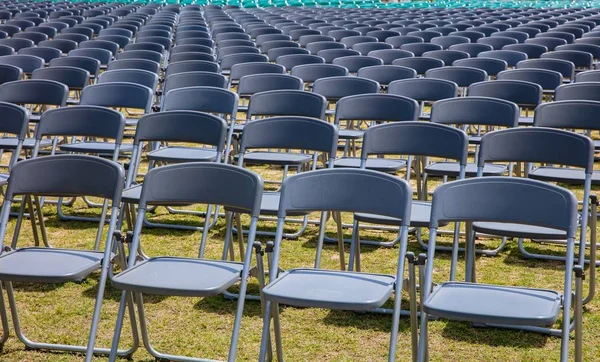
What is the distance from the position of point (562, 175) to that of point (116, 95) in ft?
12.6

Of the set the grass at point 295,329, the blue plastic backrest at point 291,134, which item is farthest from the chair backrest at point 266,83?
the grass at point 295,329

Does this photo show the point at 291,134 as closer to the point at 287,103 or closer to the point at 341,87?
the point at 287,103

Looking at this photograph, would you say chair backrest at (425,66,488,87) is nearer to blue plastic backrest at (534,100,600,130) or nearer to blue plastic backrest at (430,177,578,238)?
blue plastic backrest at (534,100,600,130)

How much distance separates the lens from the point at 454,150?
5609 mm

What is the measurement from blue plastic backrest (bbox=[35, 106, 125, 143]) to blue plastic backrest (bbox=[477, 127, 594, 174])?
2.52 metres

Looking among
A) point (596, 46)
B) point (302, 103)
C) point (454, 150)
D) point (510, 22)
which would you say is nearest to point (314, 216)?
point (302, 103)

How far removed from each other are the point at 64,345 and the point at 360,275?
5.42ft

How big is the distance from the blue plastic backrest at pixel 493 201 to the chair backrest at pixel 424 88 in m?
3.78

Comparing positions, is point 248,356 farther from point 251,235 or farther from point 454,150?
point 454,150

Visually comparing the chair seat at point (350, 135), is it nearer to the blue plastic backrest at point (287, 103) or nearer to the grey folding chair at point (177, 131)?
the blue plastic backrest at point (287, 103)

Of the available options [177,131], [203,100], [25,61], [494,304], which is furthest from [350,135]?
[25,61]

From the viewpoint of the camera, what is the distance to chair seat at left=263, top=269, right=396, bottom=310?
4113mm

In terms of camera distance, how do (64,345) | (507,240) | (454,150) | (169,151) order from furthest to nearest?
(169,151), (507,240), (454,150), (64,345)

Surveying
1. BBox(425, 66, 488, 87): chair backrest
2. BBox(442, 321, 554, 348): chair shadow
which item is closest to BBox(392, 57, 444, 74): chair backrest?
BBox(425, 66, 488, 87): chair backrest
